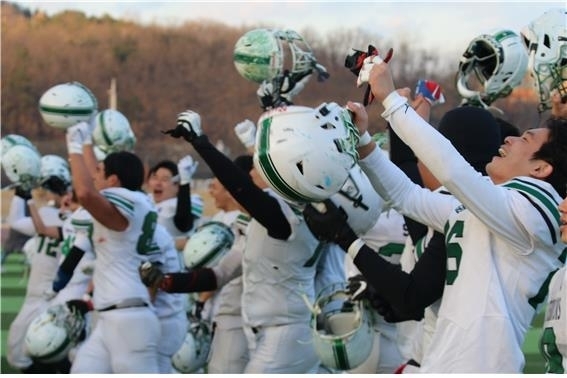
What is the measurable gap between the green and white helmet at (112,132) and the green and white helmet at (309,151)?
4.75 metres

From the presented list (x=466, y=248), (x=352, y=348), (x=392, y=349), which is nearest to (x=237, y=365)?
(x=392, y=349)

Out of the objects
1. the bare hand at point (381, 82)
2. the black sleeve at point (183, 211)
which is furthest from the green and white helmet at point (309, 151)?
the black sleeve at point (183, 211)

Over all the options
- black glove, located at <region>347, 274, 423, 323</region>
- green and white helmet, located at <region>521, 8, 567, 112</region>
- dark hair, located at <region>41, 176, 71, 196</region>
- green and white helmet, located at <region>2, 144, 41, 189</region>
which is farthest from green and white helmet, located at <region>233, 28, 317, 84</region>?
dark hair, located at <region>41, 176, 71, 196</region>

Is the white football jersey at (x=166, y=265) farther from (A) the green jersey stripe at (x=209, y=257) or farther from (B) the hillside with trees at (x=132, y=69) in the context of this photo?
(B) the hillside with trees at (x=132, y=69)

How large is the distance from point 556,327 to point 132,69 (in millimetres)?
33484

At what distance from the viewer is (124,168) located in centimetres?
711

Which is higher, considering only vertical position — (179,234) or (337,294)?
(337,294)

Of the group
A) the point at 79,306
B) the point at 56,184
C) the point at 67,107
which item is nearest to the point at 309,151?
the point at 67,107

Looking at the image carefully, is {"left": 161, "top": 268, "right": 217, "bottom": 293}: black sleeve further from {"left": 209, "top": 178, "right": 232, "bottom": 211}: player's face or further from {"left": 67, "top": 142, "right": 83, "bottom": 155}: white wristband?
{"left": 209, "top": 178, "right": 232, "bottom": 211}: player's face

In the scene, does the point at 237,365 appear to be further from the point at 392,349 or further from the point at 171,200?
the point at 171,200

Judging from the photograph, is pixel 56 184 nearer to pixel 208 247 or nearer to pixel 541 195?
pixel 208 247

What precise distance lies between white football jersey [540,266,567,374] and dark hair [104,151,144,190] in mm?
3813

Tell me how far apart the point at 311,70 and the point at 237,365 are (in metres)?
1.74

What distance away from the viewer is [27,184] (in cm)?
1009
